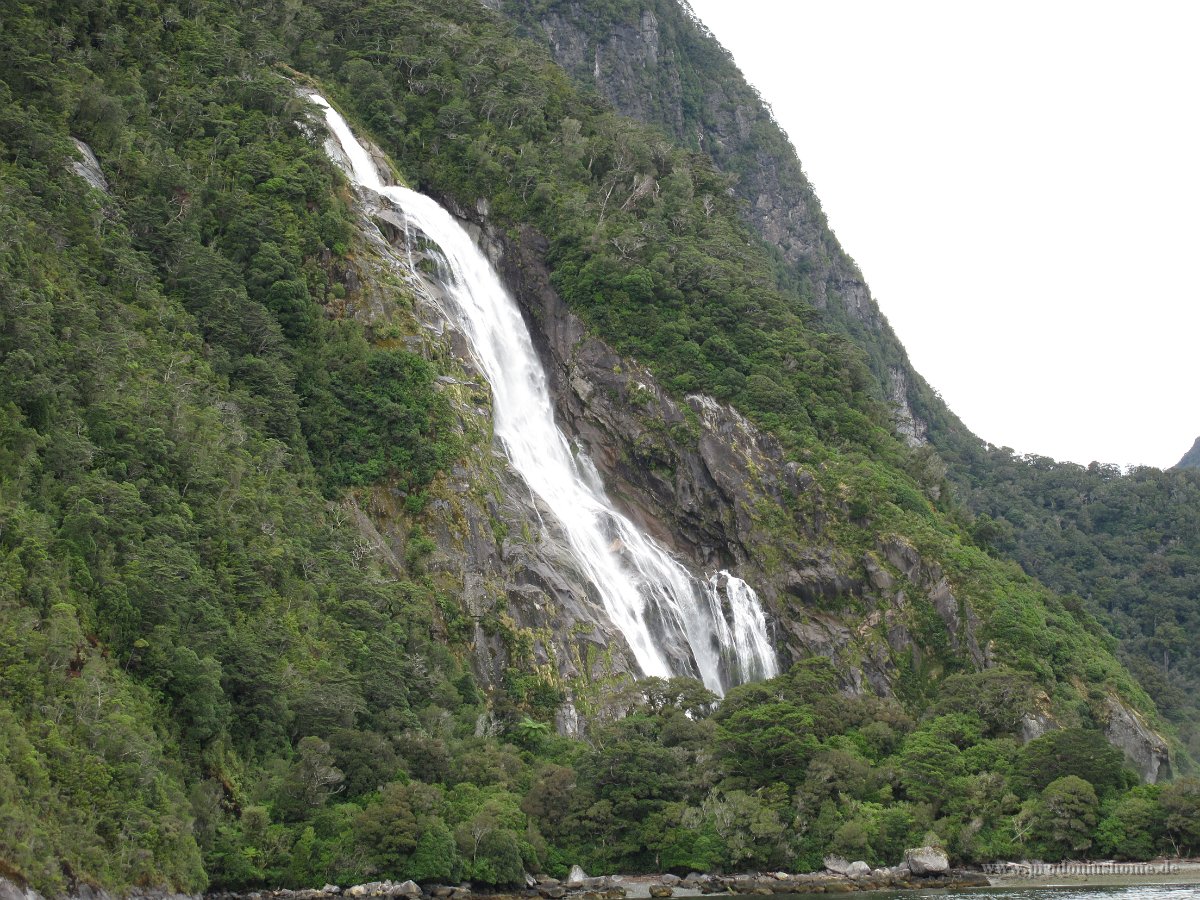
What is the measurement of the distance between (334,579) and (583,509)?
19.1 m

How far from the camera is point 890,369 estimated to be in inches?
6634

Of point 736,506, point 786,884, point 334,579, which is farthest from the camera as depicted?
point 736,506

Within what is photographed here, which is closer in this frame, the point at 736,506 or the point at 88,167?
the point at 88,167

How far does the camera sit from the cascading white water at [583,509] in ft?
222

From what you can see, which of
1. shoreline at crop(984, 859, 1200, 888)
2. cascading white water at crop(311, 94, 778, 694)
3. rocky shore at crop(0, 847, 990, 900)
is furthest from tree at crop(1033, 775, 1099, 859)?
cascading white water at crop(311, 94, 778, 694)

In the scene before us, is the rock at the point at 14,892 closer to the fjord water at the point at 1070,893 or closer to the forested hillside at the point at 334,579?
the forested hillside at the point at 334,579

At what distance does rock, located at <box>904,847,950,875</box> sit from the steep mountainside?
231 feet

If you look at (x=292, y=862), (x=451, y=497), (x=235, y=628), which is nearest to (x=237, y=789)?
(x=292, y=862)

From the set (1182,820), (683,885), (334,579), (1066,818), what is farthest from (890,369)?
(683,885)

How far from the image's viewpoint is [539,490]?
232 feet

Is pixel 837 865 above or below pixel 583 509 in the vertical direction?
below

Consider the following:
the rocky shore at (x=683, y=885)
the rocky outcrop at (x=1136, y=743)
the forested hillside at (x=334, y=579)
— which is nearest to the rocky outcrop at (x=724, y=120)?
the forested hillside at (x=334, y=579)

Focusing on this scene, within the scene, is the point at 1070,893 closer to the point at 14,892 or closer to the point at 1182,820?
the point at 1182,820

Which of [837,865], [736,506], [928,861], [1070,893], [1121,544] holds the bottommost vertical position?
[837,865]
